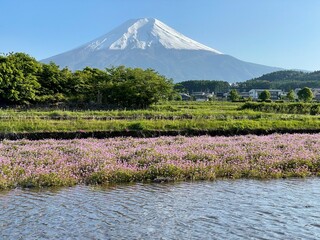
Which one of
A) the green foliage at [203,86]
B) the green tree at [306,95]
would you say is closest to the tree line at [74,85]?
the green tree at [306,95]


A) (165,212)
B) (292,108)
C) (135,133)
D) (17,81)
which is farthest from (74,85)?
(165,212)

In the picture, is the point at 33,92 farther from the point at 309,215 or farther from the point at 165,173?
the point at 309,215

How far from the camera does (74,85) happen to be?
1962 inches

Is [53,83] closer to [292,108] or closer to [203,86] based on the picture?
[292,108]

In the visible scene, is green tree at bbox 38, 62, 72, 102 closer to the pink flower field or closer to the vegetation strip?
the vegetation strip

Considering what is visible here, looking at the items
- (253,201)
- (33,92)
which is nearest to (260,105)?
(33,92)

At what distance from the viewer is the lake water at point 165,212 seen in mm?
7672

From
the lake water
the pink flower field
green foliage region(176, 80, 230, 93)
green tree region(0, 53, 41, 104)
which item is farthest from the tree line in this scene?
green foliage region(176, 80, 230, 93)

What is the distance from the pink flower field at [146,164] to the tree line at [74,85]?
84.9 ft

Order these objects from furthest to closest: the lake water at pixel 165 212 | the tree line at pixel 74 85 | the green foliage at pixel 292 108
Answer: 1. the green foliage at pixel 292 108
2. the tree line at pixel 74 85
3. the lake water at pixel 165 212

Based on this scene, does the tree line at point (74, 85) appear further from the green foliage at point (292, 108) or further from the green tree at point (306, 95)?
the green tree at point (306, 95)

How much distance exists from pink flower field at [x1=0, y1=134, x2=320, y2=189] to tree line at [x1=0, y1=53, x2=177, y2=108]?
84.9 ft

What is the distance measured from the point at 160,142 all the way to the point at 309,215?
1159cm

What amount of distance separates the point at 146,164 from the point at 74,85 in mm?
37422
